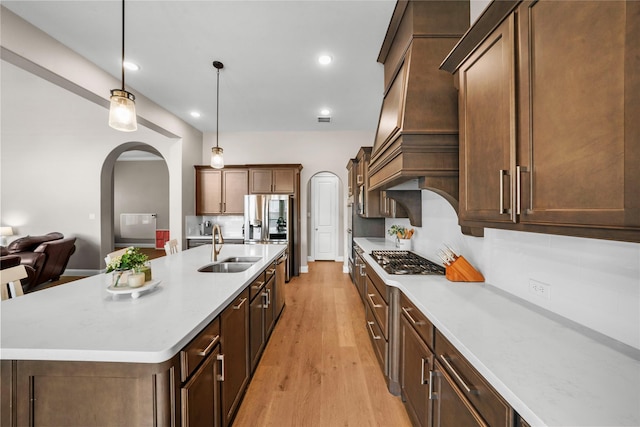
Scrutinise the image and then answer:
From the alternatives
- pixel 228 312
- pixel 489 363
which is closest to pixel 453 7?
pixel 489 363

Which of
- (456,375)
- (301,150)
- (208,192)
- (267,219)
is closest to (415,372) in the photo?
(456,375)

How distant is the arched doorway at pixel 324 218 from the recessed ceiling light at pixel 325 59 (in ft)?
13.3

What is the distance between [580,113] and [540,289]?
0.92 metres

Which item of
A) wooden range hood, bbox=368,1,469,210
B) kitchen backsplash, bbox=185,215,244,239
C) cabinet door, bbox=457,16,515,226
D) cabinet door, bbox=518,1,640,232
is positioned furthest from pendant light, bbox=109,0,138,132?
kitchen backsplash, bbox=185,215,244,239

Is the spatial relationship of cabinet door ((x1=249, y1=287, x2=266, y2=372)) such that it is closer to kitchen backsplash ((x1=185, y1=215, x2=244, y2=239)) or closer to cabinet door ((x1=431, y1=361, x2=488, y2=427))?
cabinet door ((x1=431, y1=361, x2=488, y2=427))

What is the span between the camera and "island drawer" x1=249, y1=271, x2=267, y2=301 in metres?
2.02

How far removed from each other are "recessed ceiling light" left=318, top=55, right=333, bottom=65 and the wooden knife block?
250 centimetres

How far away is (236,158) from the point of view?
5.81m

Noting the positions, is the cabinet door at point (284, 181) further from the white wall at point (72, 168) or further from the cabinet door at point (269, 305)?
the cabinet door at point (269, 305)

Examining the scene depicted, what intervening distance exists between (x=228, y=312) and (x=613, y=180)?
66.4 inches

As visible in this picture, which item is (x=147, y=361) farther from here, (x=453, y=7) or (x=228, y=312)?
(x=453, y=7)

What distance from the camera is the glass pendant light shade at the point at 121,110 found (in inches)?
70.7

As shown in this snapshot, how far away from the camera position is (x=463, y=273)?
5.88ft

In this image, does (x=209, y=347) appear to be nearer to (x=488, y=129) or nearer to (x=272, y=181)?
(x=488, y=129)
